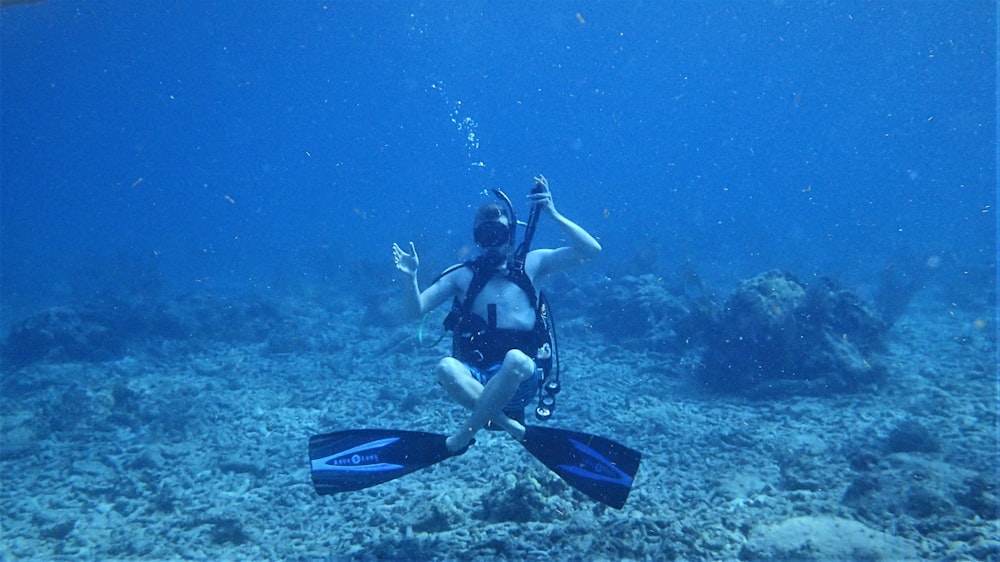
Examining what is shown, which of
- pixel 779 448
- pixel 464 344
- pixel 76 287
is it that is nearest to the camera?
pixel 464 344

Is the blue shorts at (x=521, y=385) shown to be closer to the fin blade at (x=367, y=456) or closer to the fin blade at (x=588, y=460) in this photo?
the fin blade at (x=588, y=460)

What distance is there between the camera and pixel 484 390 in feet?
15.0

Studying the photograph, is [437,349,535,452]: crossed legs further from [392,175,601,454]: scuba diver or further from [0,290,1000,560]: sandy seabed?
[0,290,1000,560]: sandy seabed

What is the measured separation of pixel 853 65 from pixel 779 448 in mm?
129895

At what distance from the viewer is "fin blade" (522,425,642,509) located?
4637 mm

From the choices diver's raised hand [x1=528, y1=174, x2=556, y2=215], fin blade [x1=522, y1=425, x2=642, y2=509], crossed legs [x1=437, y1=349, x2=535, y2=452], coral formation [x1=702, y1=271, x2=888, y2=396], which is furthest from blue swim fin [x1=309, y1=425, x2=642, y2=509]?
coral formation [x1=702, y1=271, x2=888, y2=396]

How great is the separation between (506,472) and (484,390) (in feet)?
7.19

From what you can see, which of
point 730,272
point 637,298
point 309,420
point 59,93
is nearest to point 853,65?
point 730,272

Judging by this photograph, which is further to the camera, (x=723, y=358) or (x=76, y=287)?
(x=76, y=287)

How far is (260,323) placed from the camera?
49.8ft

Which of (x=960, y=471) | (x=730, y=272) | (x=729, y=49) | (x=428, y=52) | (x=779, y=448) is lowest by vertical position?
(x=960, y=471)

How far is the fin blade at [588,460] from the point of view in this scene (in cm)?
464

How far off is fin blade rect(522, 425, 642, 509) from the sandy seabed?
1.18 feet

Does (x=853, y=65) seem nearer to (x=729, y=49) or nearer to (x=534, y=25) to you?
(x=729, y=49)
